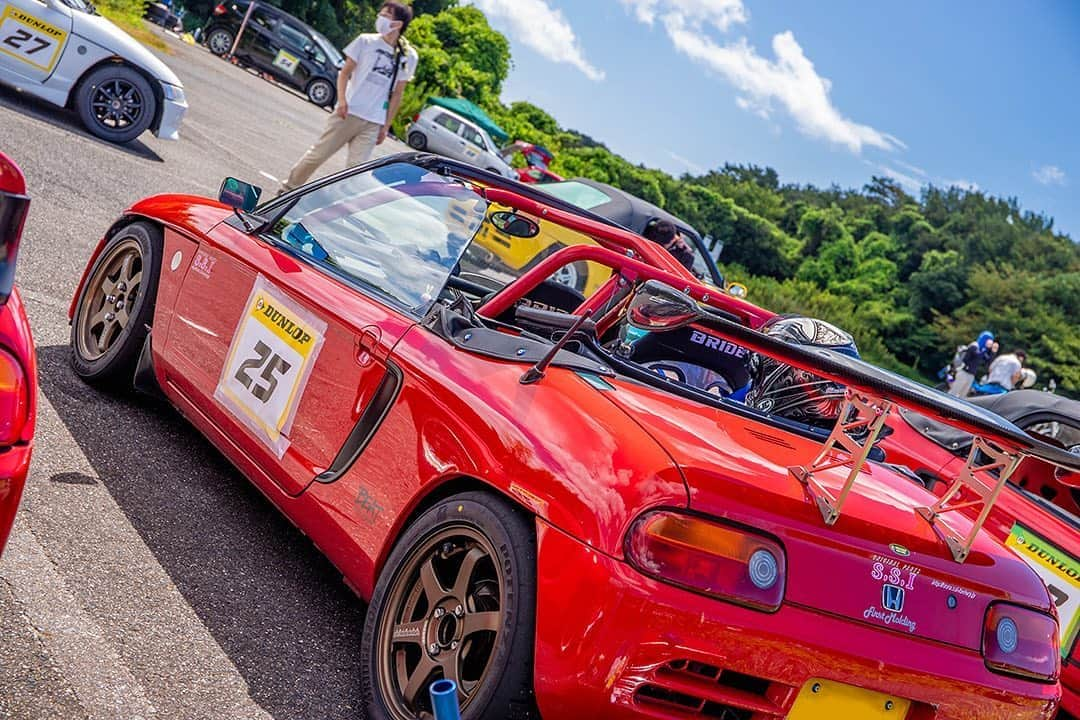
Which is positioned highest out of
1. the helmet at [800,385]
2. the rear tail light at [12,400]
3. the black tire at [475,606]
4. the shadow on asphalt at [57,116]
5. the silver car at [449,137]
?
the silver car at [449,137]

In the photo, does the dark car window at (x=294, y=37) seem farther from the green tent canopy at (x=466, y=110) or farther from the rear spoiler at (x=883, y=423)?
the rear spoiler at (x=883, y=423)

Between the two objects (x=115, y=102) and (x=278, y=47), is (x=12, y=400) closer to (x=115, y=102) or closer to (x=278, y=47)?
(x=115, y=102)

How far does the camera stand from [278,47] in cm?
2984

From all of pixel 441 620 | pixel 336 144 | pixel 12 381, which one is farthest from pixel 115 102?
pixel 12 381

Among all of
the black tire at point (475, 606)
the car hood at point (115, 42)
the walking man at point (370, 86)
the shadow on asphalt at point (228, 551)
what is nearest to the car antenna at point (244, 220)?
the shadow on asphalt at point (228, 551)

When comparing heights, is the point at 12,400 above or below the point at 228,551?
above

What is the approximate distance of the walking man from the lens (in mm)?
8969

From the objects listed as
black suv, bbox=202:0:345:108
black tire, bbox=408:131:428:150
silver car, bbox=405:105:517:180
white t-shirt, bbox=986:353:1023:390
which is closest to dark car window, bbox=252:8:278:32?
black suv, bbox=202:0:345:108

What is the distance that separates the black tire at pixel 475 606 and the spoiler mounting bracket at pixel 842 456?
70 cm

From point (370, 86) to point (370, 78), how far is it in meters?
0.07

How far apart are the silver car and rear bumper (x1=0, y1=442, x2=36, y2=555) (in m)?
28.4

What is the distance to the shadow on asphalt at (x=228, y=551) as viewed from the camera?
3062 millimetres

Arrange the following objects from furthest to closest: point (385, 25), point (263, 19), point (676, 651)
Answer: point (263, 19), point (385, 25), point (676, 651)

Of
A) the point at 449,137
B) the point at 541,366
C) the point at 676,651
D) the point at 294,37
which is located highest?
the point at 294,37
